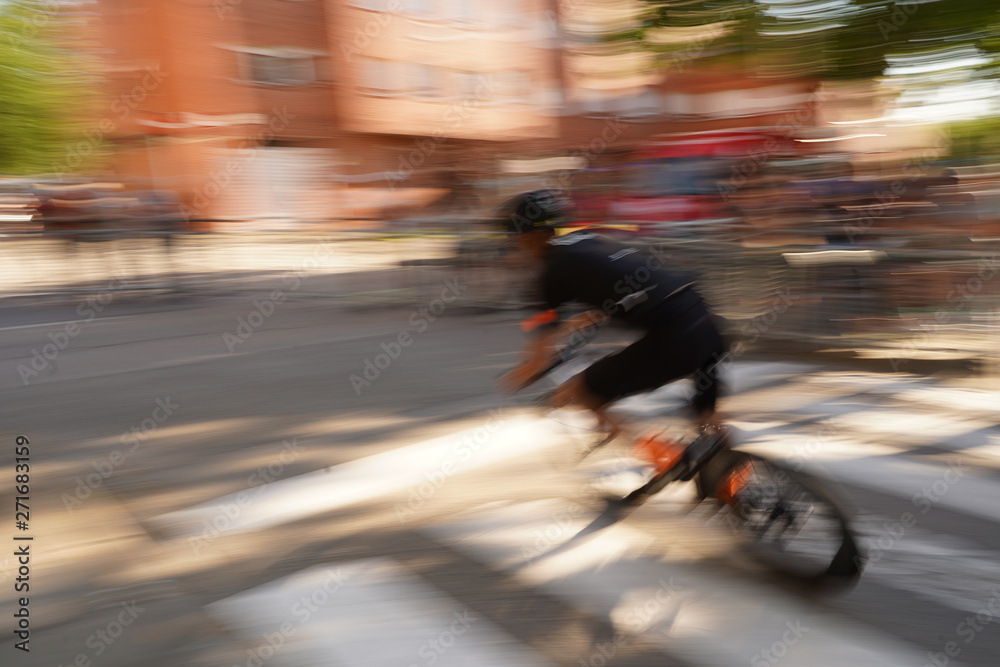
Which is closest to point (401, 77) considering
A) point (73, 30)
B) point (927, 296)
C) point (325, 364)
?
point (73, 30)

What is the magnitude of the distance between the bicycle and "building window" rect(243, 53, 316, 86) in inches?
1011

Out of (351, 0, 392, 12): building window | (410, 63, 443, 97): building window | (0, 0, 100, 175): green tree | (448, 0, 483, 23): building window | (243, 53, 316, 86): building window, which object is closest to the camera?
(243, 53, 316, 86): building window

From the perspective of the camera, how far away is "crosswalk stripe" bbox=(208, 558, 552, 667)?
10.3 feet

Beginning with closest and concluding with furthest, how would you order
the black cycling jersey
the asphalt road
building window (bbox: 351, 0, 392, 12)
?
the asphalt road
the black cycling jersey
building window (bbox: 351, 0, 392, 12)

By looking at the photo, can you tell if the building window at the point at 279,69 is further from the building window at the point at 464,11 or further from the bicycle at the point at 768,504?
the bicycle at the point at 768,504

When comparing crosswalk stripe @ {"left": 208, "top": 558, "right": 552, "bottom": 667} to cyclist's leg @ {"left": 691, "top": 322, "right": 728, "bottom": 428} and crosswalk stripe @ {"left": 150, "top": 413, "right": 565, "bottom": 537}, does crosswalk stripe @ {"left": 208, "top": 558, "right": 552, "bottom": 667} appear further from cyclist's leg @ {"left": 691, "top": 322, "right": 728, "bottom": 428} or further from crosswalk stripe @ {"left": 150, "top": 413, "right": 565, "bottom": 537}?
cyclist's leg @ {"left": 691, "top": 322, "right": 728, "bottom": 428}

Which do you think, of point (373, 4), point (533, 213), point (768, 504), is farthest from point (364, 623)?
point (373, 4)

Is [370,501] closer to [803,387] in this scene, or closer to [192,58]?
[803,387]

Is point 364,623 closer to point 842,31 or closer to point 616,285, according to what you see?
point 616,285

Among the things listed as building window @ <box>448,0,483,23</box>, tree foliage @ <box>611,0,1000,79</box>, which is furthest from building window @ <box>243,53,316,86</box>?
tree foliage @ <box>611,0,1000,79</box>

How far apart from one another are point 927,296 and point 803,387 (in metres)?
1.40

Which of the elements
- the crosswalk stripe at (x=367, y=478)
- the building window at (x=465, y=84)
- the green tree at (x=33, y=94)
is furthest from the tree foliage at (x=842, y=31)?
the green tree at (x=33, y=94)

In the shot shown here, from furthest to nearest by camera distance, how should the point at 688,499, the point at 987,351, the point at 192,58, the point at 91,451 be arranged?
the point at 192,58
the point at 987,351
the point at 91,451
the point at 688,499

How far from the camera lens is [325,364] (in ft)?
27.4
